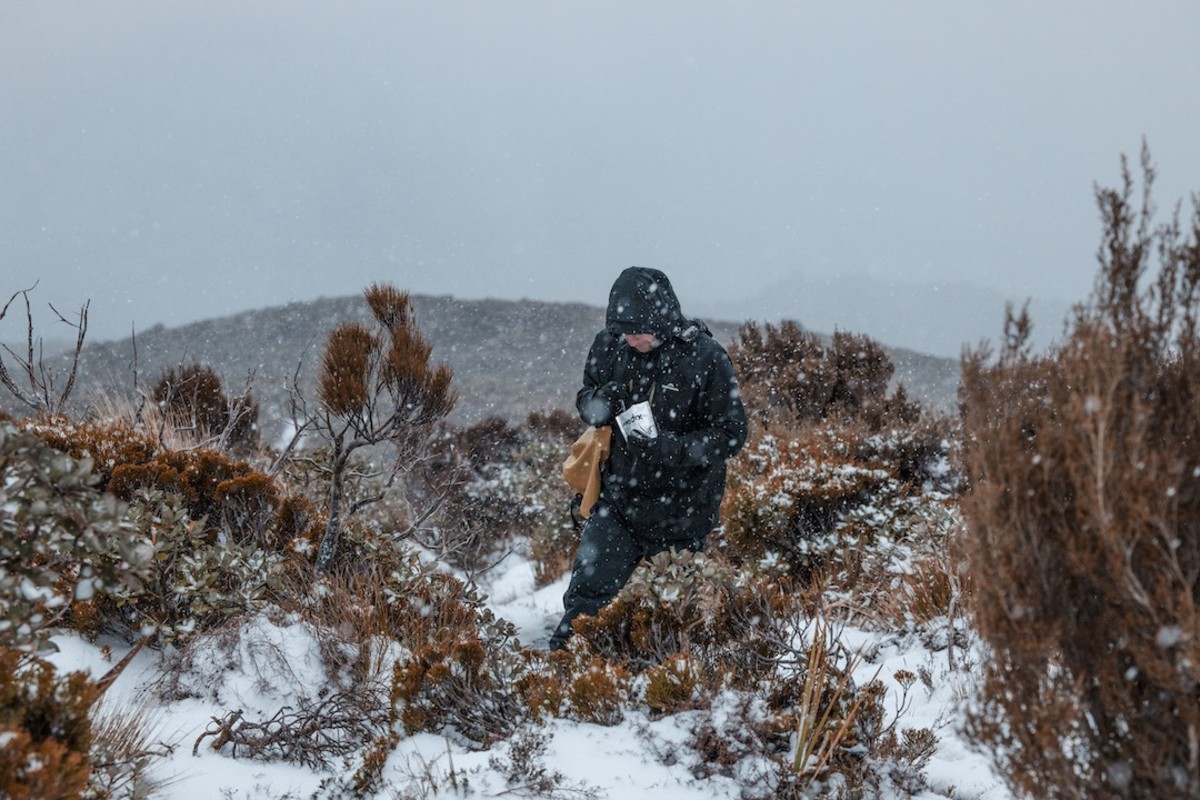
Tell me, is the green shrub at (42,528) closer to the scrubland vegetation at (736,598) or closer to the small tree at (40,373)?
the scrubland vegetation at (736,598)

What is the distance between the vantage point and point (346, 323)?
3945 millimetres

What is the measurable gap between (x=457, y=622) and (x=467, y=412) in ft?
52.9

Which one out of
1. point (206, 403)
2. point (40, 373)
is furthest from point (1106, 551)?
point (206, 403)

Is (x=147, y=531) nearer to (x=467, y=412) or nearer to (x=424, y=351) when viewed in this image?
(x=424, y=351)

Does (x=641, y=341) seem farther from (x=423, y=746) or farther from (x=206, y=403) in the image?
(x=206, y=403)

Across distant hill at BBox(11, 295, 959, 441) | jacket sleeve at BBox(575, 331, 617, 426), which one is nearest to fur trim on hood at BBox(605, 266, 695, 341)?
jacket sleeve at BBox(575, 331, 617, 426)

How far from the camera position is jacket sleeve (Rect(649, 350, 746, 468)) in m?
3.55

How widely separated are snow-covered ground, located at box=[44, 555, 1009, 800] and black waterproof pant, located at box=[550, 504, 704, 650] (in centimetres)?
108

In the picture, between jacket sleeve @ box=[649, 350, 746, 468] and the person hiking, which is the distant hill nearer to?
the person hiking

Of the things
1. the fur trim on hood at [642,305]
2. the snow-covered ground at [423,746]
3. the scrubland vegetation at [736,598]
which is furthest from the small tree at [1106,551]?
the fur trim on hood at [642,305]

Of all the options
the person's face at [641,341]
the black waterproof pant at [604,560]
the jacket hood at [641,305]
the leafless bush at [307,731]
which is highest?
the jacket hood at [641,305]

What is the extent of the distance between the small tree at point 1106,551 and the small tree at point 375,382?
9.68 ft

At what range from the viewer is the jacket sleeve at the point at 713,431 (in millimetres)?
3547

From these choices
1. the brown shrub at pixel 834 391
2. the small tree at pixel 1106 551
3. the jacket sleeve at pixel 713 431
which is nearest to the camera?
the small tree at pixel 1106 551
